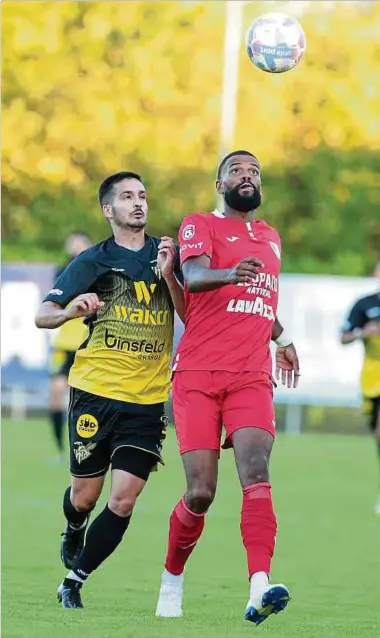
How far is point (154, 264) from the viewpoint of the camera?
857 centimetres

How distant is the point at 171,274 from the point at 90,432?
96 centimetres

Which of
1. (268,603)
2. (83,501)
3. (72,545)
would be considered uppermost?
(83,501)

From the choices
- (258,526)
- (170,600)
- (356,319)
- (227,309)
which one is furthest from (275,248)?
(356,319)

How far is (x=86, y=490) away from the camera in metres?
8.60

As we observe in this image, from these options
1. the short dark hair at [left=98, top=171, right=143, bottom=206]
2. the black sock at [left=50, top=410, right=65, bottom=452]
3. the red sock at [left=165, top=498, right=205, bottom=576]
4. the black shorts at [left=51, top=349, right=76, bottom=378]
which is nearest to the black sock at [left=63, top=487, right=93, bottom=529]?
the red sock at [left=165, top=498, right=205, bottom=576]

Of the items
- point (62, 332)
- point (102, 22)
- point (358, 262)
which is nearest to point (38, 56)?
point (102, 22)

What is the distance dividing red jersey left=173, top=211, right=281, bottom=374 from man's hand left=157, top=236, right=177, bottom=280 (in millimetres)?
187

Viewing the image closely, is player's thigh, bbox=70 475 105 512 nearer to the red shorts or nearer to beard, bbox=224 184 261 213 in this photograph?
the red shorts

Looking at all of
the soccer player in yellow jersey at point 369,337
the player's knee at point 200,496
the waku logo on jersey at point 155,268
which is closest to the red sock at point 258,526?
the player's knee at point 200,496

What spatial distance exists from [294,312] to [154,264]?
18.5 meters

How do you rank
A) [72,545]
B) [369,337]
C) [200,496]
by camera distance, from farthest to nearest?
[369,337] < [72,545] < [200,496]

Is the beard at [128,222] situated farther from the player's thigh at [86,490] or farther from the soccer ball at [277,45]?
the player's thigh at [86,490]

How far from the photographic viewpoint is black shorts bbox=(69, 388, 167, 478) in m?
8.31

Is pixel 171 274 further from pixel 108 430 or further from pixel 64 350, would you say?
pixel 64 350
